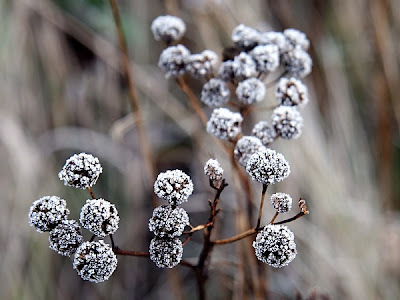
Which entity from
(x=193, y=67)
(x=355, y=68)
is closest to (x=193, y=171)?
(x=355, y=68)

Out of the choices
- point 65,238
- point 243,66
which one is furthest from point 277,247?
point 243,66

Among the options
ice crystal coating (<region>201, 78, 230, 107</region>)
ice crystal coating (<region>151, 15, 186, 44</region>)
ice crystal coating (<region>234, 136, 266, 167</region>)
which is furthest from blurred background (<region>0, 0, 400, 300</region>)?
ice crystal coating (<region>234, 136, 266, 167</region>)

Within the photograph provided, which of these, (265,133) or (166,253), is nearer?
(166,253)

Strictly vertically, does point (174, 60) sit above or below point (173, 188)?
above

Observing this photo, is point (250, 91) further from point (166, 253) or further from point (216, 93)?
point (166, 253)

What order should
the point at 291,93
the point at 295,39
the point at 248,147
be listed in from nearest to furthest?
the point at 248,147
the point at 291,93
the point at 295,39

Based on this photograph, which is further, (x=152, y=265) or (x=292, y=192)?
(x=152, y=265)

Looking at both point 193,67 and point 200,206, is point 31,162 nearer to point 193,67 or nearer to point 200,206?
point 200,206

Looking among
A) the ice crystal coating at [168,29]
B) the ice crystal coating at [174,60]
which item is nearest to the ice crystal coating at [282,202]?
the ice crystal coating at [174,60]

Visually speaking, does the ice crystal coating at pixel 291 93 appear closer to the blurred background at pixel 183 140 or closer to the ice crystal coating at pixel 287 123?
the ice crystal coating at pixel 287 123
